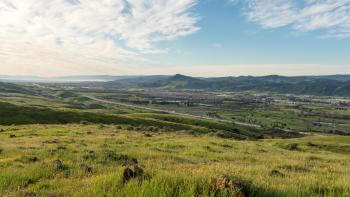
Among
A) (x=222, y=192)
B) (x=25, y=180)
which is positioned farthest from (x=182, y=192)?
(x=25, y=180)

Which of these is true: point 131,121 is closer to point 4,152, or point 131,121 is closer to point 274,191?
point 4,152

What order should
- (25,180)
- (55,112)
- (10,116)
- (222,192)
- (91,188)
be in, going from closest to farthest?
(222,192) → (91,188) → (25,180) → (10,116) → (55,112)

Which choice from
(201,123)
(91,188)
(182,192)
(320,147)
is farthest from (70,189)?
(201,123)

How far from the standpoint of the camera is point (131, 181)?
834 cm

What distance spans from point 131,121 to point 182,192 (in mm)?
83054

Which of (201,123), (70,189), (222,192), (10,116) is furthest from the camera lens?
(201,123)

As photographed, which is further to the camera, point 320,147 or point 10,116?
point 10,116

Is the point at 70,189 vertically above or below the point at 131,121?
above

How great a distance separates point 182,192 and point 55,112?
3352 inches

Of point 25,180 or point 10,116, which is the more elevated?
point 25,180

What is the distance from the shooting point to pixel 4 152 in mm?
21297

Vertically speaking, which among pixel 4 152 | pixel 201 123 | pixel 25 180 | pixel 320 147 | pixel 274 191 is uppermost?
pixel 274 191

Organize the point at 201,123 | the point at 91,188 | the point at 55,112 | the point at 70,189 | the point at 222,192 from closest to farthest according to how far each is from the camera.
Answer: the point at 222,192, the point at 91,188, the point at 70,189, the point at 55,112, the point at 201,123

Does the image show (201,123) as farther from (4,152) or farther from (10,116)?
(4,152)
